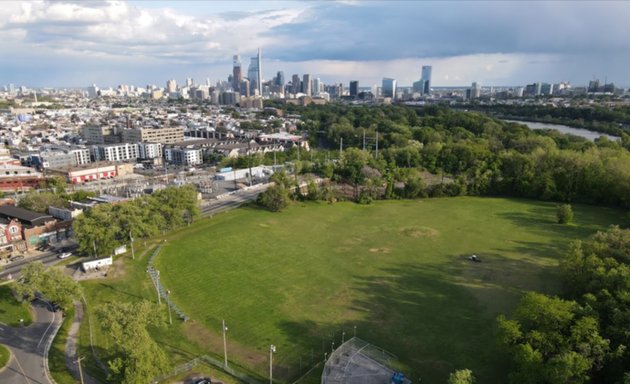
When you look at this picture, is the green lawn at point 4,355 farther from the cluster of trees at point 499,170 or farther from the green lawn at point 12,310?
the cluster of trees at point 499,170

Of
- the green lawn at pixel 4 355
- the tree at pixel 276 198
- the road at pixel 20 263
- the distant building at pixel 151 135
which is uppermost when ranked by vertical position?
the distant building at pixel 151 135

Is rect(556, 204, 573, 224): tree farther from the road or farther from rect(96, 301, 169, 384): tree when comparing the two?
the road

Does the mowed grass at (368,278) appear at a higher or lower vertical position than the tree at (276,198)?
lower

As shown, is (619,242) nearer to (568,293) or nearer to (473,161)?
(568,293)

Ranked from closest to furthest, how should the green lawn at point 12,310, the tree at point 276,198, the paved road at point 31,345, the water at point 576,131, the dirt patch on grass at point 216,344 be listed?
the paved road at point 31,345 < the dirt patch on grass at point 216,344 < the green lawn at point 12,310 < the tree at point 276,198 < the water at point 576,131

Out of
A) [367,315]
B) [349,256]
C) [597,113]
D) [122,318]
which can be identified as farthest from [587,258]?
[597,113]

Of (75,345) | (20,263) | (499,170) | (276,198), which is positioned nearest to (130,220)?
(20,263)

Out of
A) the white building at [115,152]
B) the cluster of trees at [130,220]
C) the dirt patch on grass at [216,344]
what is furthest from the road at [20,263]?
the white building at [115,152]

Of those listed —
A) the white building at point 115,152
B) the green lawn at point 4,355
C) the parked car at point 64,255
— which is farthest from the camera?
the white building at point 115,152

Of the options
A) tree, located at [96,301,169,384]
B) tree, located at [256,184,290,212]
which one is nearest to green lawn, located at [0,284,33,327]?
tree, located at [96,301,169,384]
